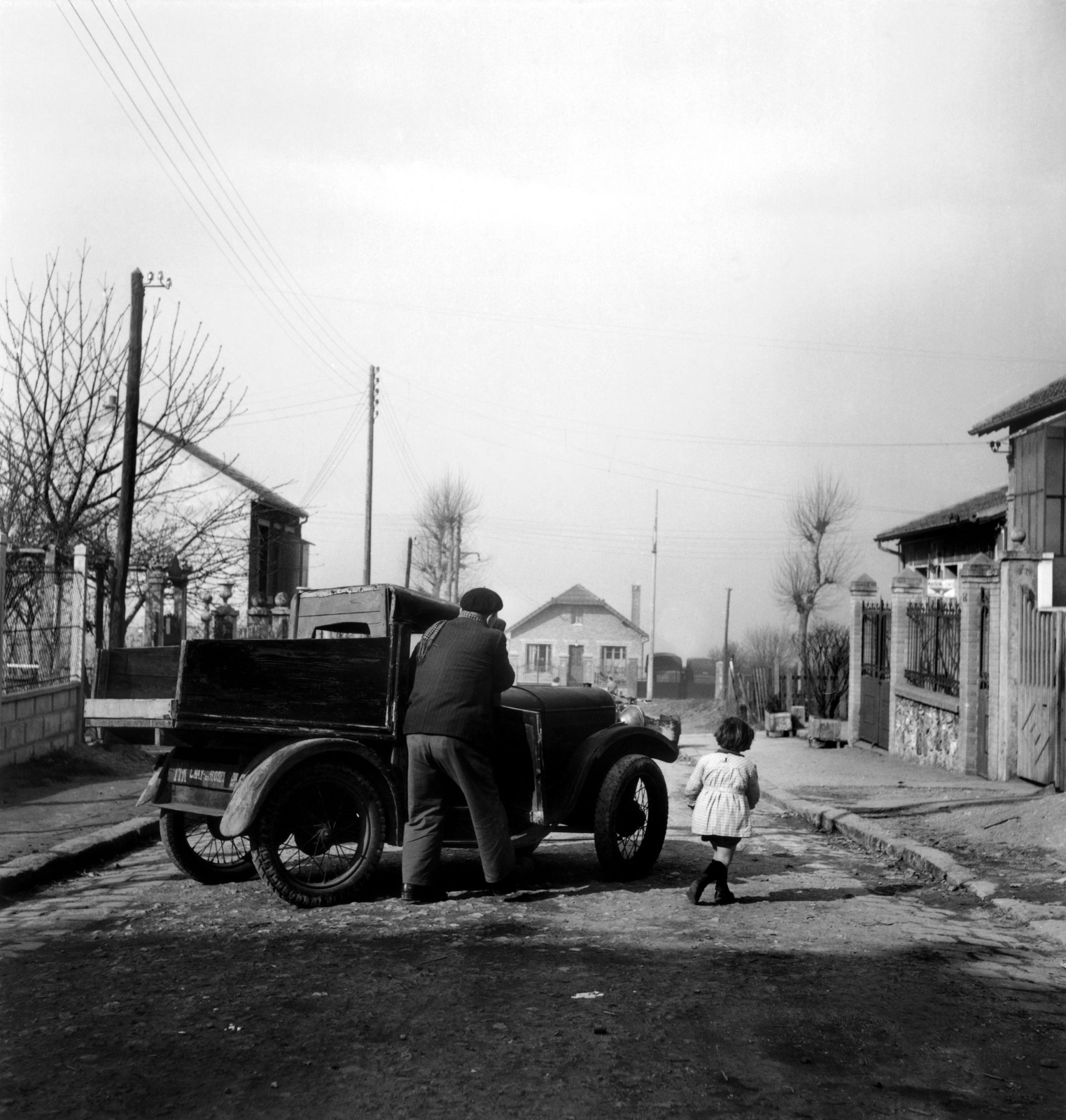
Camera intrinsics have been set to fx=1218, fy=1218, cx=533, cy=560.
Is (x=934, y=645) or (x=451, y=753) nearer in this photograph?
(x=451, y=753)

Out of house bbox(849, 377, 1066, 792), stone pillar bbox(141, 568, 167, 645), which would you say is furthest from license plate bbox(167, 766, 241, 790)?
stone pillar bbox(141, 568, 167, 645)

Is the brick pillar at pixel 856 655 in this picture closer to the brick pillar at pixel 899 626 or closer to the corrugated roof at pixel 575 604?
the brick pillar at pixel 899 626

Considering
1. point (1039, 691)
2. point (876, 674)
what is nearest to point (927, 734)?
point (876, 674)

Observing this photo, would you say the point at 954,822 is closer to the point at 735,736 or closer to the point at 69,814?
the point at 735,736

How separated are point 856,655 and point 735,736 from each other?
14905mm

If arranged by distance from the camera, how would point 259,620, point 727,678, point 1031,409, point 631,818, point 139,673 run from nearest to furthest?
point 139,673
point 631,818
point 1031,409
point 259,620
point 727,678

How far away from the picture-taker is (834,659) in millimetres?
28109

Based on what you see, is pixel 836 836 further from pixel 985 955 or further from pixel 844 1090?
pixel 844 1090

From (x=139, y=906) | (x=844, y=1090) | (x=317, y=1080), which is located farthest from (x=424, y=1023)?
(x=139, y=906)

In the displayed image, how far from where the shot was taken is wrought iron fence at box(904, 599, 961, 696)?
→ 16031 millimetres

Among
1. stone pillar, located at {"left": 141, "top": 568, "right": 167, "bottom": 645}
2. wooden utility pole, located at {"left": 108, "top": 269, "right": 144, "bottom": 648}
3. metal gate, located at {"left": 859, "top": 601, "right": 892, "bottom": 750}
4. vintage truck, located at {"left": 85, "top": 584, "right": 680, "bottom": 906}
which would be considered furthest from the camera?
stone pillar, located at {"left": 141, "top": 568, "right": 167, "bottom": 645}

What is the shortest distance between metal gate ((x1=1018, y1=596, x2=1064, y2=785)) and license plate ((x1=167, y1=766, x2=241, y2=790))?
8.62 m

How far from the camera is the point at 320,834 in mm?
6629

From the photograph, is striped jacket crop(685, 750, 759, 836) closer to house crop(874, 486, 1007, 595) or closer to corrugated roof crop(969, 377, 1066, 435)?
corrugated roof crop(969, 377, 1066, 435)
